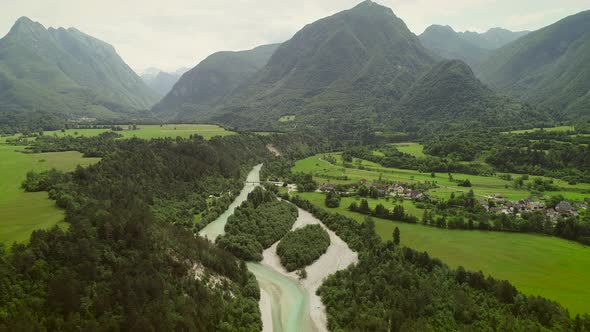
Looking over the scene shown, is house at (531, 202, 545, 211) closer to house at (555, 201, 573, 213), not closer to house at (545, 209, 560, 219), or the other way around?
house at (545, 209, 560, 219)

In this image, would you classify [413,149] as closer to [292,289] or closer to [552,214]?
[552,214]

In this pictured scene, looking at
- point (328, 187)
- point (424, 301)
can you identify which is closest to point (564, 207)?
point (424, 301)

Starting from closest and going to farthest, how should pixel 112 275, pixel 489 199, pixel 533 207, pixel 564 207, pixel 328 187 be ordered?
pixel 112 275 < pixel 564 207 < pixel 533 207 < pixel 489 199 < pixel 328 187

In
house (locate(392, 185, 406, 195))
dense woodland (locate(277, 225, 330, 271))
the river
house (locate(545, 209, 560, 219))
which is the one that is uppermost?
house (locate(545, 209, 560, 219))

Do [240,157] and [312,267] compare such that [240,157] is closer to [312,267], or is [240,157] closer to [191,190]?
[191,190]

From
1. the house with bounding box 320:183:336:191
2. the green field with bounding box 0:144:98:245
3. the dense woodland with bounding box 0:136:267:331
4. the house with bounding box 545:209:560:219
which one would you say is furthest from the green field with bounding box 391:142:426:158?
the green field with bounding box 0:144:98:245

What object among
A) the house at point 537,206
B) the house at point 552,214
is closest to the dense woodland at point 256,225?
the house at point 537,206
